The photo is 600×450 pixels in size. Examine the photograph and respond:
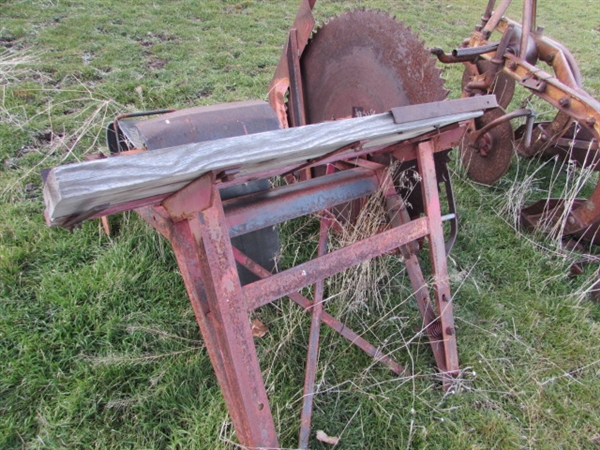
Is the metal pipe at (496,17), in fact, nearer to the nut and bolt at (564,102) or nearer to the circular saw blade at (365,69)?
the nut and bolt at (564,102)

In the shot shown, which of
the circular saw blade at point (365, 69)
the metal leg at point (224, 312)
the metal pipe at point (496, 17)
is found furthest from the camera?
the metal pipe at point (496, 17)

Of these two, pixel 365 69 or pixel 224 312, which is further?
pixel 365 69

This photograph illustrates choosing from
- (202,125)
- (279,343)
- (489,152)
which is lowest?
(279,343)

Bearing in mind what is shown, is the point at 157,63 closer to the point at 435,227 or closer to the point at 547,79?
the point at 547,79

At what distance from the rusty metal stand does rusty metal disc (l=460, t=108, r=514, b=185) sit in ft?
5.02

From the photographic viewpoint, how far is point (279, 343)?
7.26 ft

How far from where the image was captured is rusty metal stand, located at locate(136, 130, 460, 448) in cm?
145

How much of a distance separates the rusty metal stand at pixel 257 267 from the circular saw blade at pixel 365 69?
1.09 feet

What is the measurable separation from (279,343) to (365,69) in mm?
1574

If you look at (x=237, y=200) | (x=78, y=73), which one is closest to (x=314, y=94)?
(x=237, y=200)

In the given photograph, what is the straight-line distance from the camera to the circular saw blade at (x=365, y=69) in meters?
2.06

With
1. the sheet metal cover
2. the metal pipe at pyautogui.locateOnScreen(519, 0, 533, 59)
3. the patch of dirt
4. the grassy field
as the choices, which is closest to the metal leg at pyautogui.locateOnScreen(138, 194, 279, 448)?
the grassy field

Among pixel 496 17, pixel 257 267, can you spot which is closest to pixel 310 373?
pixel 257 267

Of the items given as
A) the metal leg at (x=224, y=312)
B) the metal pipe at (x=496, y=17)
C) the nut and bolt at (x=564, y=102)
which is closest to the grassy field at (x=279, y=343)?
the metal leg at (x=224, y=312)
